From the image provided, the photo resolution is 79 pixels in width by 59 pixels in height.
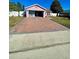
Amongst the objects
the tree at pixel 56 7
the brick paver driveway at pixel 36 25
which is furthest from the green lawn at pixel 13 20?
the tree at pixel 56 7

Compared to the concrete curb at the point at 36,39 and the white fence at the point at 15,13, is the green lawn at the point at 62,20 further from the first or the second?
the white fence at the point at 15,13

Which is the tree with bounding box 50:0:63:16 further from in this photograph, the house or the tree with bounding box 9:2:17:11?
the tree with bounding box 9:2:17:11

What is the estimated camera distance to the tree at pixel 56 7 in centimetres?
217

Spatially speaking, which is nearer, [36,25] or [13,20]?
[13,20]

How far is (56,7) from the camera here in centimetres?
221

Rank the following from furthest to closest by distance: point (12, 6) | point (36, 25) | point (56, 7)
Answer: point (56, 7)
point (36, 25)
point (12, 6)

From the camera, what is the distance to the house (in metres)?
2.00

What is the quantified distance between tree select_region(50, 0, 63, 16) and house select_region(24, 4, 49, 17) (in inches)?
3.7

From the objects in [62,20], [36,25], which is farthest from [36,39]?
[62,20]

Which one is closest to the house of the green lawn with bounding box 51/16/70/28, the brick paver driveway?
the brick paver driveway

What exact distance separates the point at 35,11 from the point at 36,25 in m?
0.15

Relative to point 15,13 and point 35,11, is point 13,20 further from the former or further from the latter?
point 35,11

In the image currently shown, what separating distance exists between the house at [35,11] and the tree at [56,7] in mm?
95

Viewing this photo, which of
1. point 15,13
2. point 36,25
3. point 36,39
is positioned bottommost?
point 36,39
